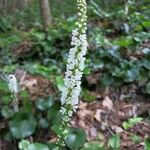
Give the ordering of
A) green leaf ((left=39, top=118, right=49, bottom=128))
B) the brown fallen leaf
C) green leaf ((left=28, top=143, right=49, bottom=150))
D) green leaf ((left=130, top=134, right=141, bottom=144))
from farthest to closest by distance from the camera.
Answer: the brown fallen leaf → green leaf ((left=39, top=118, right=49, bottom=128)) → green leaf ((left=130, top=134, right=141, bottom=144)) → green leaf ((left=28, top=143, right=49, bottom=150))

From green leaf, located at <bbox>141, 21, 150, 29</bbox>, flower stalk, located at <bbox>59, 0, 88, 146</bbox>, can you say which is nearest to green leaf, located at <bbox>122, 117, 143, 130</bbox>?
flower stalk, located at <bbox>59, 0, 88, 146</bbox>

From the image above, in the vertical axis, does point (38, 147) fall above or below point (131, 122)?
below

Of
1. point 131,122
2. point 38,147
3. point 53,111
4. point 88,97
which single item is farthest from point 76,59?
point 88,97

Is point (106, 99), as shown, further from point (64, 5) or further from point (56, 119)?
point (64, 5)

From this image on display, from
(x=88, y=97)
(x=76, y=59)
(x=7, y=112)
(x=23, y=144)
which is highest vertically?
(x=76, y=59)

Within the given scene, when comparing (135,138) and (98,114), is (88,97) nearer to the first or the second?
(98,114)

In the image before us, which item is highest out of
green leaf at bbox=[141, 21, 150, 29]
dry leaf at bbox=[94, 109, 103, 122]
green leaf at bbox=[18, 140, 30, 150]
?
green leaf at bbox=[141, 21, 150, 29]

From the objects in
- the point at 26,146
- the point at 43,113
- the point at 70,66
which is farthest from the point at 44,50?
the point at 70,66

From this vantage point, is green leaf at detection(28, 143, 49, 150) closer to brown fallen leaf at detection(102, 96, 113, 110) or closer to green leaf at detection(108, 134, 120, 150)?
green leaf at detection(108, 134, 120, 150)

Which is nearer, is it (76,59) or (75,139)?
(76,59)
